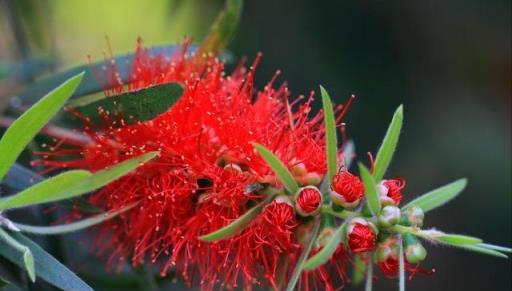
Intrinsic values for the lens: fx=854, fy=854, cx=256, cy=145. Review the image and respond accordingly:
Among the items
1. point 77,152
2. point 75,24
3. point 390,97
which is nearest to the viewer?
point 77,152

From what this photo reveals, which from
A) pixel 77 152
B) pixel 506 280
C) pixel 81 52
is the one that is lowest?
pixel 506 280

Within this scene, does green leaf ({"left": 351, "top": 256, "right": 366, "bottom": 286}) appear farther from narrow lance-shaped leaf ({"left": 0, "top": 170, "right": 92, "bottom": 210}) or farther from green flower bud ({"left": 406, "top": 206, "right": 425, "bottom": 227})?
narrow lance-shaped leaf ({"left": 0, "top": 170, "right": 92, "bottom": 210})

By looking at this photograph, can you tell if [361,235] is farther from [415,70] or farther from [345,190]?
[415,70]

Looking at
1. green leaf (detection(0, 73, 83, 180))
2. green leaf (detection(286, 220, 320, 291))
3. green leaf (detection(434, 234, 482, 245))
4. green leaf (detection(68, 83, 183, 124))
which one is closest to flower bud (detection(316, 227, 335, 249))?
green leaf (detection(286, 220, 320, 291))

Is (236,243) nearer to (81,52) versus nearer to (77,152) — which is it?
(77,152)

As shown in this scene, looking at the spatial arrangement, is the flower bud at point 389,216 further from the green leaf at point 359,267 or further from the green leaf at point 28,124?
the green leaf at point 28,124

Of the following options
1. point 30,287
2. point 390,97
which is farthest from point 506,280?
point 30,287
